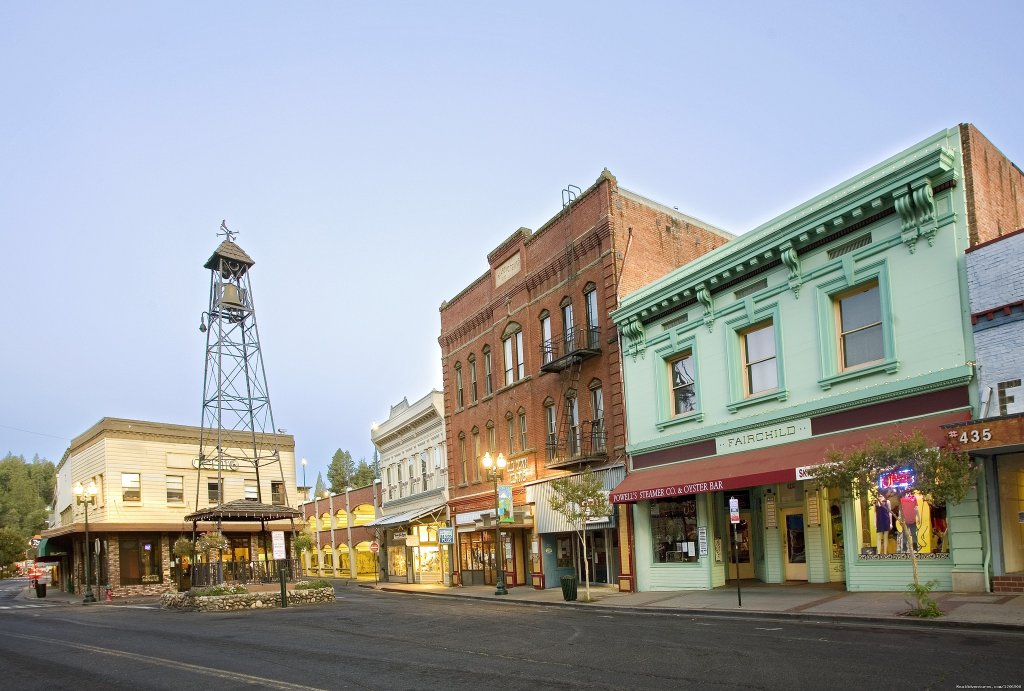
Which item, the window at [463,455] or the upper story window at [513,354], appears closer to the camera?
the upper story window at [513,354]

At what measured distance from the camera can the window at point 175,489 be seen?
52.1m

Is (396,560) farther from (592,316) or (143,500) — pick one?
(592,316)

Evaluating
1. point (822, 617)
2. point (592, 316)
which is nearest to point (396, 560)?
point (592, 316)

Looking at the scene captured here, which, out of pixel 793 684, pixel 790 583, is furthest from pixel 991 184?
pixel 793 684

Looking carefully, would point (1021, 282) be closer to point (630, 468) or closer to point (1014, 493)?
point (1014, 493)

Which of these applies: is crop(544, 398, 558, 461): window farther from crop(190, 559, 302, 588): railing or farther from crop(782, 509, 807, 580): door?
crop(190, 559, 302, 588): railing

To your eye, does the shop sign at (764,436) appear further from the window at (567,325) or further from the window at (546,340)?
the window at (546,340)

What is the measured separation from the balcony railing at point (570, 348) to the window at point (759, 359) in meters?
A: 6.92

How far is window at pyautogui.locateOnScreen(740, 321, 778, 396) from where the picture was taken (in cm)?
2344

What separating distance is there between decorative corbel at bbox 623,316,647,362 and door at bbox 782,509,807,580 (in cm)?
671

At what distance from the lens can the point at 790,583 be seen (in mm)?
24766

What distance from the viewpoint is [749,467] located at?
22.3 metres

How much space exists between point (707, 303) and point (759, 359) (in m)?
2.40

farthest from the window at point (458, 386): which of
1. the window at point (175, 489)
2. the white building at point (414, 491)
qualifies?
the window at point (175, 489)
